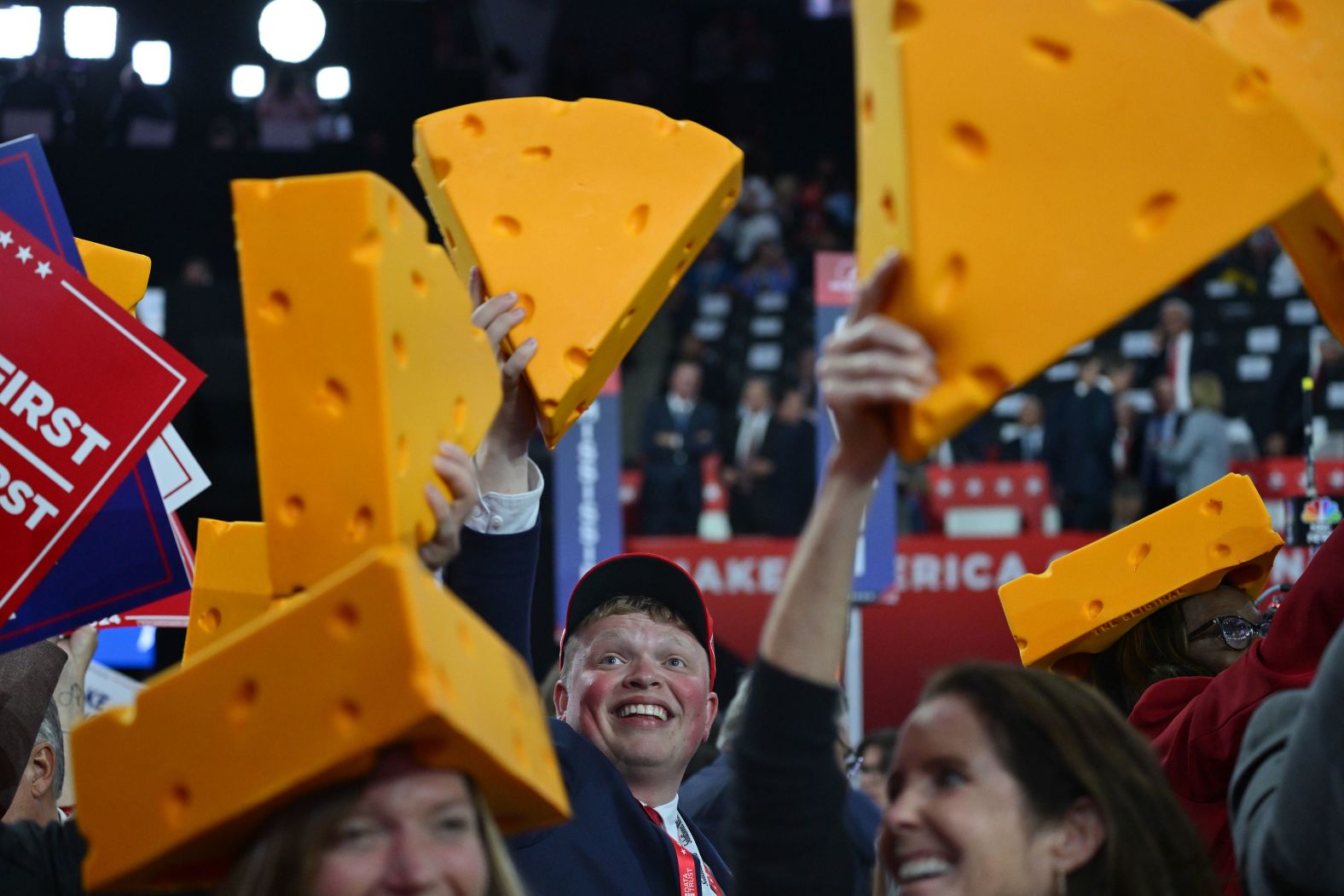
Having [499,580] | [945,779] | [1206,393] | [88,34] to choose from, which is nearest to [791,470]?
[1206,393]

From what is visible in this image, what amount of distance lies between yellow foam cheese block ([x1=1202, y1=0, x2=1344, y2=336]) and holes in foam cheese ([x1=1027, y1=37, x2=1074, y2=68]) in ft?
0.71

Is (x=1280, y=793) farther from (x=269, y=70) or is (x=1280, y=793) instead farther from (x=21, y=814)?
(x=269, y=70)

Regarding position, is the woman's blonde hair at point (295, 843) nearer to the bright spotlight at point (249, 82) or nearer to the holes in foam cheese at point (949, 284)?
the holes in foam cheese at point (949, 284)

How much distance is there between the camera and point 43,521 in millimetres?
2461

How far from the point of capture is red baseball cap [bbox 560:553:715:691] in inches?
123

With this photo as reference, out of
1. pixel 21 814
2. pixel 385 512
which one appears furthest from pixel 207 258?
pixel 385 512

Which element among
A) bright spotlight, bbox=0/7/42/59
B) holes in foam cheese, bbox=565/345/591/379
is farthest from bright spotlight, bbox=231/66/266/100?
holes in foam cheese, bbox=565/345/591/379

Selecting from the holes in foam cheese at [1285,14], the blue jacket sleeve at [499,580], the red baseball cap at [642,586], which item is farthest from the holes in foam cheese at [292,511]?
the red baseball cap at [642,586]

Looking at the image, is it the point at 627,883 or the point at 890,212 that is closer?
the point at 890,212

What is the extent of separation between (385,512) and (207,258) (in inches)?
390

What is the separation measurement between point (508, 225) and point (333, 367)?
75 cm

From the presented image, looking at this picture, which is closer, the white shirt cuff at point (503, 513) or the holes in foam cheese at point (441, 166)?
the white shirt cuff at point (503, 513)

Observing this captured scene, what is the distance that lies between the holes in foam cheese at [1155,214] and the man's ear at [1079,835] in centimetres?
67

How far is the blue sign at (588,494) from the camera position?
870 cm
